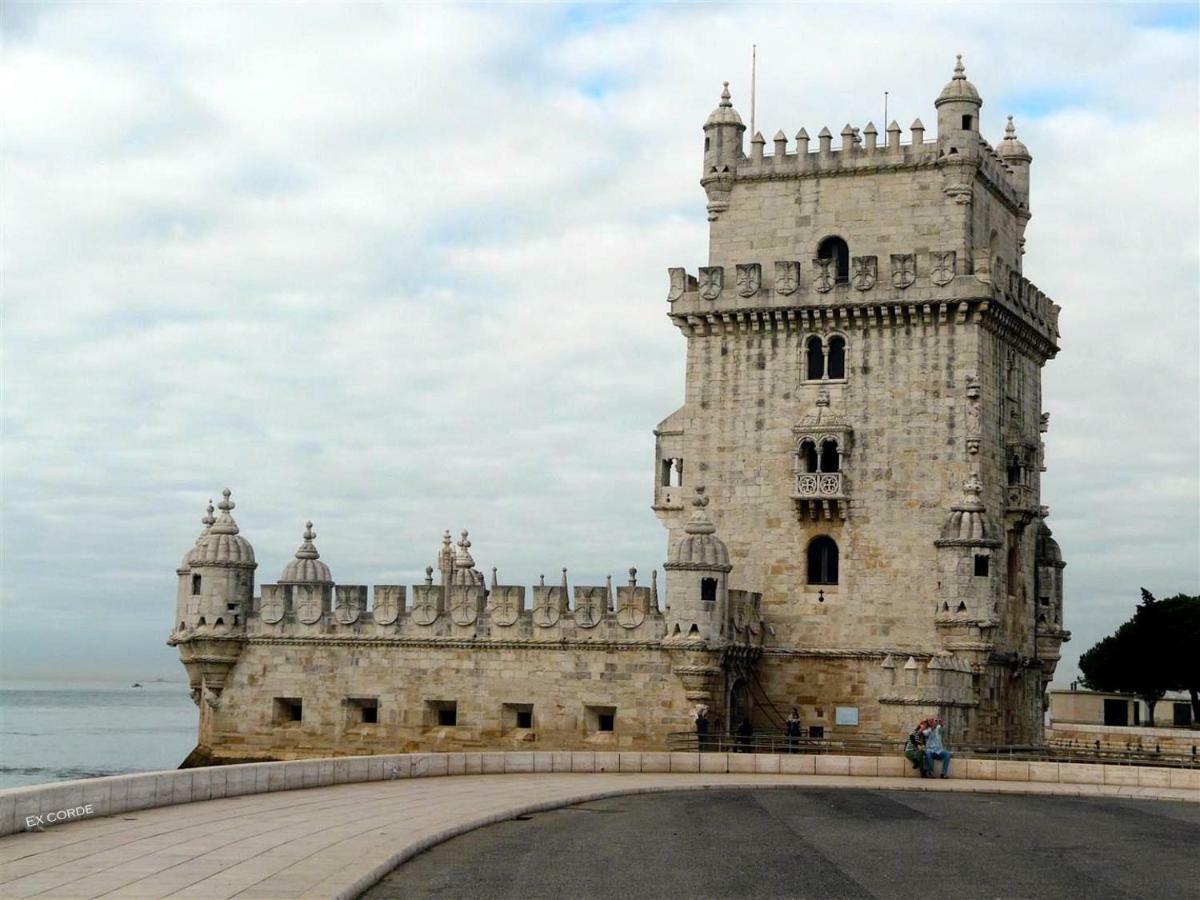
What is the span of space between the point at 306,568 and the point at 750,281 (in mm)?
16745

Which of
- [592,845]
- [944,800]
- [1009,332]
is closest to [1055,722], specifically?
[1009,332]

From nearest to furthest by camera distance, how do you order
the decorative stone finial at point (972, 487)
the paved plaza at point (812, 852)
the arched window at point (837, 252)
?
1. the paved plaza at point (812, 852)
2. the decorative stone finial at point (972, 487)
3. the arched window at point (837, 252)

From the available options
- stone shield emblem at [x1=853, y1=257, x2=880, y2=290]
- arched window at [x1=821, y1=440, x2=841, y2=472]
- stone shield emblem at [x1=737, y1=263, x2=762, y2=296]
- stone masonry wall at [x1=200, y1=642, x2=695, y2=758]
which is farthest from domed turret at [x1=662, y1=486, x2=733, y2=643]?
stone shield emblem at [x1=853, y1=257, x2=880, y2=290]

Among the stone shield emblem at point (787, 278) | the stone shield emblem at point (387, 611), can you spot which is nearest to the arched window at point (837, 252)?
the stone shield emblem at point (787, 278)

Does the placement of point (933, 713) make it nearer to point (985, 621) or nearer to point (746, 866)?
point (985, 621)

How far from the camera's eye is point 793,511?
158 feet

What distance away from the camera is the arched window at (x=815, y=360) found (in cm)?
4872

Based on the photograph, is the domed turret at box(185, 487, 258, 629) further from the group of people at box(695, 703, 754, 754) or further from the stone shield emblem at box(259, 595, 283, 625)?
the group of people at box(695, 703, 754, 754)

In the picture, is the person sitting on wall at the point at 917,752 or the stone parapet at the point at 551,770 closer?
the stone parapet at the point at 551,770

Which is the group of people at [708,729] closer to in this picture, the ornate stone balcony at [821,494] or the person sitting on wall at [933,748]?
the person sitting on wall at [933,748]

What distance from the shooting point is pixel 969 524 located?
45625mm

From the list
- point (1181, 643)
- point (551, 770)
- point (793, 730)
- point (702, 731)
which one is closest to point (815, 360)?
point (793, 730)

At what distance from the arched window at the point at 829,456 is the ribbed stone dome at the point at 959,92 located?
10.3 m

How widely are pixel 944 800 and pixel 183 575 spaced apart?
Result: 24.6 metres
